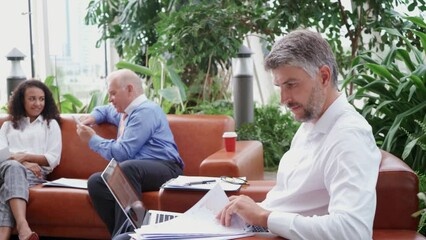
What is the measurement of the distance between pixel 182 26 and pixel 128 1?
1.18 metres

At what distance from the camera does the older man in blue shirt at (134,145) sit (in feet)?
11.7

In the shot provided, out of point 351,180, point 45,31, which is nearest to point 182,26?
point 45,31

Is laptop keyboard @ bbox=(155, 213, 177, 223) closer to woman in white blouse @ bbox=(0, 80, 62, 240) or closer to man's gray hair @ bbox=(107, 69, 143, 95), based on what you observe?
man's gray hair @ bbox=(107, 69, 143, 95)

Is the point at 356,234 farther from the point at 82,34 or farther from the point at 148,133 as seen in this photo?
the point at 82,34

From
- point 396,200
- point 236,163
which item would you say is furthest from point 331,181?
point 236,163

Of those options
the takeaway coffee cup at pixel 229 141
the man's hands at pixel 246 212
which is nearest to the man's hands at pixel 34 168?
the takeaway coffee cup at pixel 229 141

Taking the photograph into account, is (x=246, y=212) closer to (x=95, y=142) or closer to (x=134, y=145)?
Result: (x=134, y=145)

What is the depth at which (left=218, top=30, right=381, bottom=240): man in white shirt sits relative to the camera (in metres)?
1.53

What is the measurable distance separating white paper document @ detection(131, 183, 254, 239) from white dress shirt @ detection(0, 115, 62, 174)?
246 centimetres

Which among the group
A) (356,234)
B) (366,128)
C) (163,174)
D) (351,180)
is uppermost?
(366,128)

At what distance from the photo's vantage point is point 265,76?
7191 mm

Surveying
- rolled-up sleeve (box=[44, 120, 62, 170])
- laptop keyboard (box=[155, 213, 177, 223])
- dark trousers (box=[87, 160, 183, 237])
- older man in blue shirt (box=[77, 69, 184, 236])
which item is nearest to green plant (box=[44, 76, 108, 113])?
rolled-up sleeve (box=[44, 120, 62, 170])

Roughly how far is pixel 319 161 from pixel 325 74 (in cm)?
24

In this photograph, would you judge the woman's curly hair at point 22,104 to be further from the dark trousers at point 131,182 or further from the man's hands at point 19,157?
the dark trousers at point 131,182
